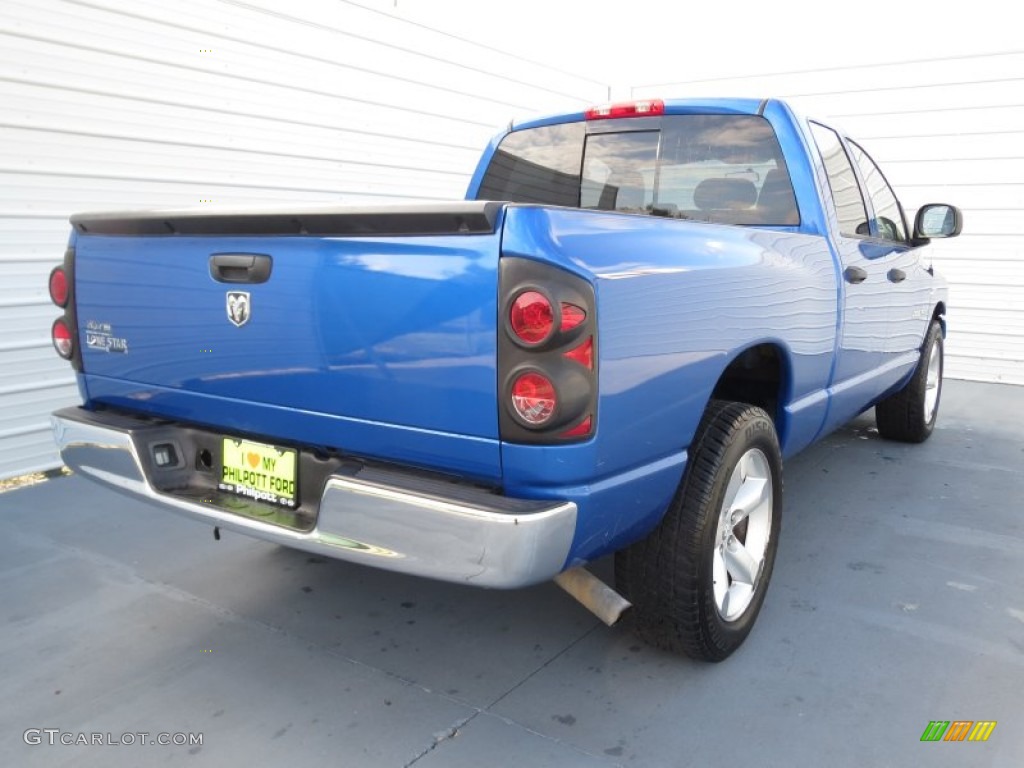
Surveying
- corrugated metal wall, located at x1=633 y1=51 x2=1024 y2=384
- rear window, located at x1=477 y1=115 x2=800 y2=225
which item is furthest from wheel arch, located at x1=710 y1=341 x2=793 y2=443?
corrugated metal wall, located at x1=633 y1=51 x2=1024 y2=384

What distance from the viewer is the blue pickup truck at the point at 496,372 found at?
179 cm

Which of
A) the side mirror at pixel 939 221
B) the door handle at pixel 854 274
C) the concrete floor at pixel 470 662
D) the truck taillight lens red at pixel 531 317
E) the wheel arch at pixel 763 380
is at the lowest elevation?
the concrete floor at pixel 470 662

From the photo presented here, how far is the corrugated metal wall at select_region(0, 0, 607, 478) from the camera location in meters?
4.33

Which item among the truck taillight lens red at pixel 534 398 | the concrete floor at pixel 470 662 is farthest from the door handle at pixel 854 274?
the truck taillight lens red at pixel 534 398

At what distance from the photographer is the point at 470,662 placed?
99.9 inches

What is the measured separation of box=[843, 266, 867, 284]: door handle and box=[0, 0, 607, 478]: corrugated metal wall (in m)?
2.46

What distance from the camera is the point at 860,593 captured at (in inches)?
120

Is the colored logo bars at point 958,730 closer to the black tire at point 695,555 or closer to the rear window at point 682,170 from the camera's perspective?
the black tire at point 695,555

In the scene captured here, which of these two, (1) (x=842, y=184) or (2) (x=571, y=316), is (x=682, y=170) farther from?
(2) (x=571, y=316)

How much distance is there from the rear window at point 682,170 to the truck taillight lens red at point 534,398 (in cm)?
176

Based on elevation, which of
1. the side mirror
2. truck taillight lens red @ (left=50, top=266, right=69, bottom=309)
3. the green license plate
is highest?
the side mirror

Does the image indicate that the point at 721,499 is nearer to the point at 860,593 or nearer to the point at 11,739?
the point at 860,593

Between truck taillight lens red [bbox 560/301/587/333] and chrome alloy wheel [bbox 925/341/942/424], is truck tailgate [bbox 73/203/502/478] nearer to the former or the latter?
truck taillight lens red [bbox 560/301/587/333]

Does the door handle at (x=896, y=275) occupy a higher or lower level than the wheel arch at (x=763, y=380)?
higher
